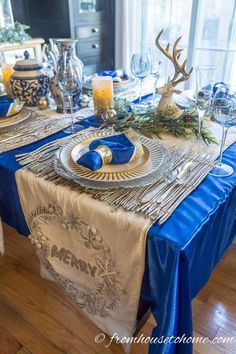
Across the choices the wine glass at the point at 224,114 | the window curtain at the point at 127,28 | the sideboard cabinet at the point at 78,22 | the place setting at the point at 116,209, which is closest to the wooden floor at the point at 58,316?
the place setting at the point at 116,209

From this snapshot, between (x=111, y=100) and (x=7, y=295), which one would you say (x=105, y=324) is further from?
(x=111, y=100)

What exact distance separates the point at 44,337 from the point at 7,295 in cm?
27

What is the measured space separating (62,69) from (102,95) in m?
0.17

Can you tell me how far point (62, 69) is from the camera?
1.07 meters

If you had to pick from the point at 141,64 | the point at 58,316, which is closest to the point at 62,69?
the point at 141,64

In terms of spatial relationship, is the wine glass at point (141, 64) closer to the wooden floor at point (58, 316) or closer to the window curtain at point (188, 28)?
the wooden floor at point (58, 316)

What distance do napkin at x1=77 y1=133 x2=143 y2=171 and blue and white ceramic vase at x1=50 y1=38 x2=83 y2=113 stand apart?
0.45 metres

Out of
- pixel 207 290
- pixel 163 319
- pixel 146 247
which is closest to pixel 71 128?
pixel 146 247

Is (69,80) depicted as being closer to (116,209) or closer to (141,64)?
(141,64)

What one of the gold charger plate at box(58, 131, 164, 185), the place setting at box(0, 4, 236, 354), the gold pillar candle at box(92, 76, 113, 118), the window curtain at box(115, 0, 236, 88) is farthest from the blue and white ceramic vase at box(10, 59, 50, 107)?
the window curtain at box(115, 0, 236, 88)

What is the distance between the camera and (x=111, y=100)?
3.71 feet

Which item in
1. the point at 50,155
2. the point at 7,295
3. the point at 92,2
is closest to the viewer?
the point at 50,155

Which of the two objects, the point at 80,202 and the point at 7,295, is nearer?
the point at 80,202

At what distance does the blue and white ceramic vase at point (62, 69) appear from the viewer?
1.08 m
